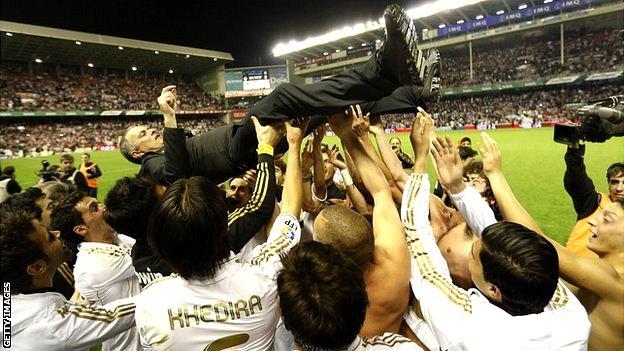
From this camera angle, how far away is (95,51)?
2986 centimetres

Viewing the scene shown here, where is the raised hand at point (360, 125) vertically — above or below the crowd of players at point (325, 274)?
above

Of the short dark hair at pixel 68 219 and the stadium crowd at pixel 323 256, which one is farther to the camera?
the short dark hair at pixel 68 219

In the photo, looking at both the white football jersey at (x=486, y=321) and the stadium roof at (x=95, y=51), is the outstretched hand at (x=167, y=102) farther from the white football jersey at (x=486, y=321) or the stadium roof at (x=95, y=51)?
the stadium roof at (x=95, y=51)

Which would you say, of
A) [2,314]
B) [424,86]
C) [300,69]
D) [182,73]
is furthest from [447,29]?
[2,314]

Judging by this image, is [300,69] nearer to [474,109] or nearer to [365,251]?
[474,109]

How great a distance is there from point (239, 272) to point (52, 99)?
38406mm

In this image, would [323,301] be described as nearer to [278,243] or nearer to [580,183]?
[278,243]

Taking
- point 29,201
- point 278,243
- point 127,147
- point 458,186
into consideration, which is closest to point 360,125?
point 458,186

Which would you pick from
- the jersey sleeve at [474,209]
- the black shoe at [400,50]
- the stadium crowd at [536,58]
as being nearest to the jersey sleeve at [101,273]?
the jersey sleeve at [474,209]

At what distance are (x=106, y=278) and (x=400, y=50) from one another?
2.58 metres

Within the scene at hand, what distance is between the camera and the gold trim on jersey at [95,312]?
5.86 ft

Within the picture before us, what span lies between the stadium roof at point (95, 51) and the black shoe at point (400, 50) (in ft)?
102

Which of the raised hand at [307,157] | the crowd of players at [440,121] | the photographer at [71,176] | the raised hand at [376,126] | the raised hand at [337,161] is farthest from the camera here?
the crowd of players at [440,121]

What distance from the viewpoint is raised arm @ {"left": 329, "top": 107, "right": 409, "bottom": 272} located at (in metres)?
1.79
